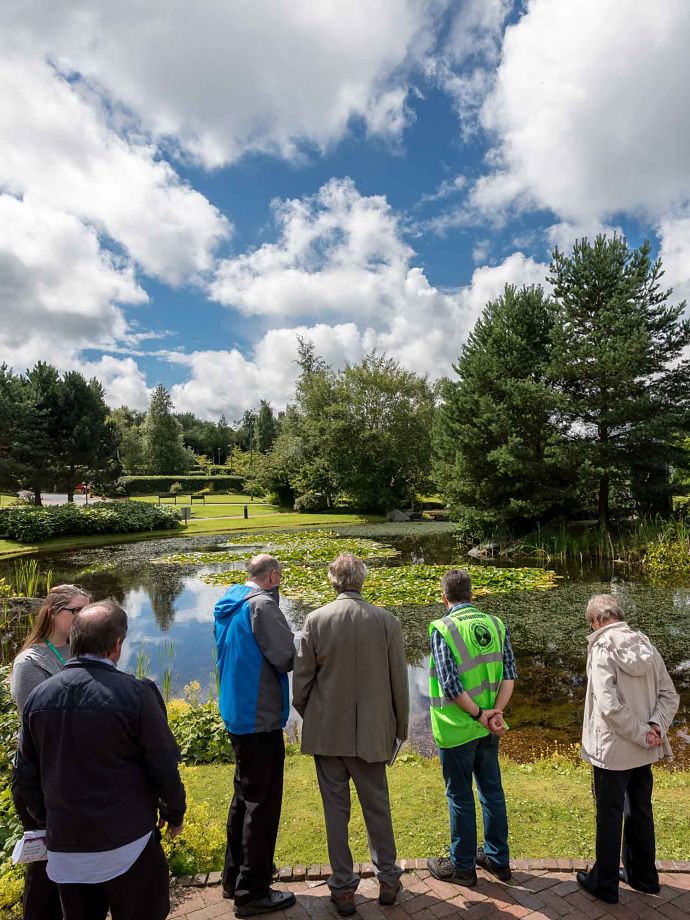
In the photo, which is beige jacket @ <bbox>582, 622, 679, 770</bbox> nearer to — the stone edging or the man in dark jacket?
the stone edging

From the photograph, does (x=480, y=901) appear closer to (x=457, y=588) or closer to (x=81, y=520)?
(x=457, y=588)

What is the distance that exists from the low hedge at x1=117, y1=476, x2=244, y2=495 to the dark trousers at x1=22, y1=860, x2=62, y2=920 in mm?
46475

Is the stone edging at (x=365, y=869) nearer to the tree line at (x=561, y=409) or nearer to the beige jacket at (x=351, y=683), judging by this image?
the beige jacket at (x=351, y=683)

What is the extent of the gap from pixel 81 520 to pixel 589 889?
2399 centimetres

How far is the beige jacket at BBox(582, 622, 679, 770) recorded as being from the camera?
296 centimetres

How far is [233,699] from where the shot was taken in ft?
10.1

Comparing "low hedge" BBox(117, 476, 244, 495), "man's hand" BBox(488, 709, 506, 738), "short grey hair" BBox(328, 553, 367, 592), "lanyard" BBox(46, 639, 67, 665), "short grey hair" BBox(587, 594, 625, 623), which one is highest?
"low hedge" BBox(117, 476, 244, 495)

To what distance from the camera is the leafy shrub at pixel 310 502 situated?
37281 mm

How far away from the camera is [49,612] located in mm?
2803

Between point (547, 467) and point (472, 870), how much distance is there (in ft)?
56.5

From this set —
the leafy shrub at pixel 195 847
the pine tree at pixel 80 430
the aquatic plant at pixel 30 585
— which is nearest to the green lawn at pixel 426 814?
the leafy shrub at pixel 195 847

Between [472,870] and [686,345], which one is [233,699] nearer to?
[472,870]

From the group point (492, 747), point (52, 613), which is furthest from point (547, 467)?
point (52, 613)

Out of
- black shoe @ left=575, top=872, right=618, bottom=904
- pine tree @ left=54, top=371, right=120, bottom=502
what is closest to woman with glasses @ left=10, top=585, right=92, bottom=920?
black shoe @ left=575, top=872, right=618, bottom=904
